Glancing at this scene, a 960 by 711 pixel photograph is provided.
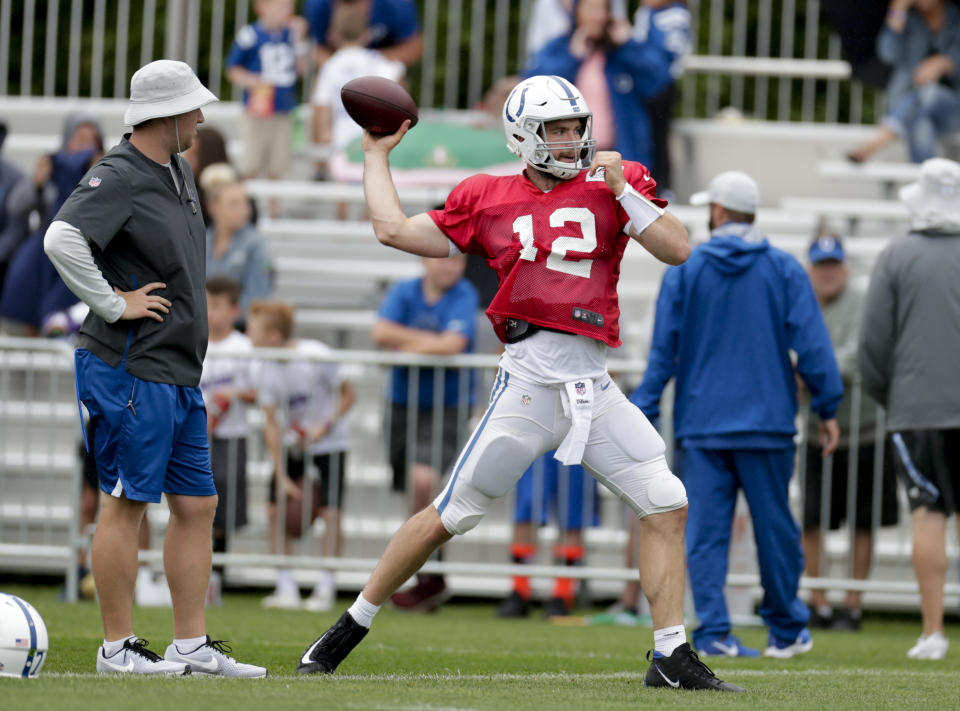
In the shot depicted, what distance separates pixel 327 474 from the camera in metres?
9.88

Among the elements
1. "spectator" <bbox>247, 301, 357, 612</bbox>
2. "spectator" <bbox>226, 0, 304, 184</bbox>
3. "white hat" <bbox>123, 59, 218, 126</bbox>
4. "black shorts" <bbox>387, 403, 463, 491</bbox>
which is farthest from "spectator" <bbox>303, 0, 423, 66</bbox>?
"white hat" <bbox>123, 59, 218, 126</bbox>

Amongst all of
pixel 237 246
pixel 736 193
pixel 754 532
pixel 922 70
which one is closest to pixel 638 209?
pixel 736 193

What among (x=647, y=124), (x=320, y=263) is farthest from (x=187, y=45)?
(x=647, y=124)

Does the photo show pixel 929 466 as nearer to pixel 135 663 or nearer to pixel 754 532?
pixel 754 532

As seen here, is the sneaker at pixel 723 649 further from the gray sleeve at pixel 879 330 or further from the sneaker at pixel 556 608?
the sneaker at pixel 556 608

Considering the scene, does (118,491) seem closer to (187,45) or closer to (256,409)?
(256,409)

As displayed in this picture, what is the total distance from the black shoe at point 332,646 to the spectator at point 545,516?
369 cm

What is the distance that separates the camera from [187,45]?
51.8 ft

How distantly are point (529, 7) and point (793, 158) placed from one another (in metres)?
6.97

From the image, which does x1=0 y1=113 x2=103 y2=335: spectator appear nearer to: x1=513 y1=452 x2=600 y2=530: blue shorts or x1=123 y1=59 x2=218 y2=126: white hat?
x1=513 y1=452 x2=600 y2=530: blue shorts

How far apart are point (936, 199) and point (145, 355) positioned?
408 centimetres

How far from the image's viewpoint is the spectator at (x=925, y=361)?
26.0 feet

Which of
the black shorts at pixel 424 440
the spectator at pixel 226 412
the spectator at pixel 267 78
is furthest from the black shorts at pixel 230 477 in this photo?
the spectator at pixel 267 78

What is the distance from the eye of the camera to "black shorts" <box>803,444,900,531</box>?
9.73m
